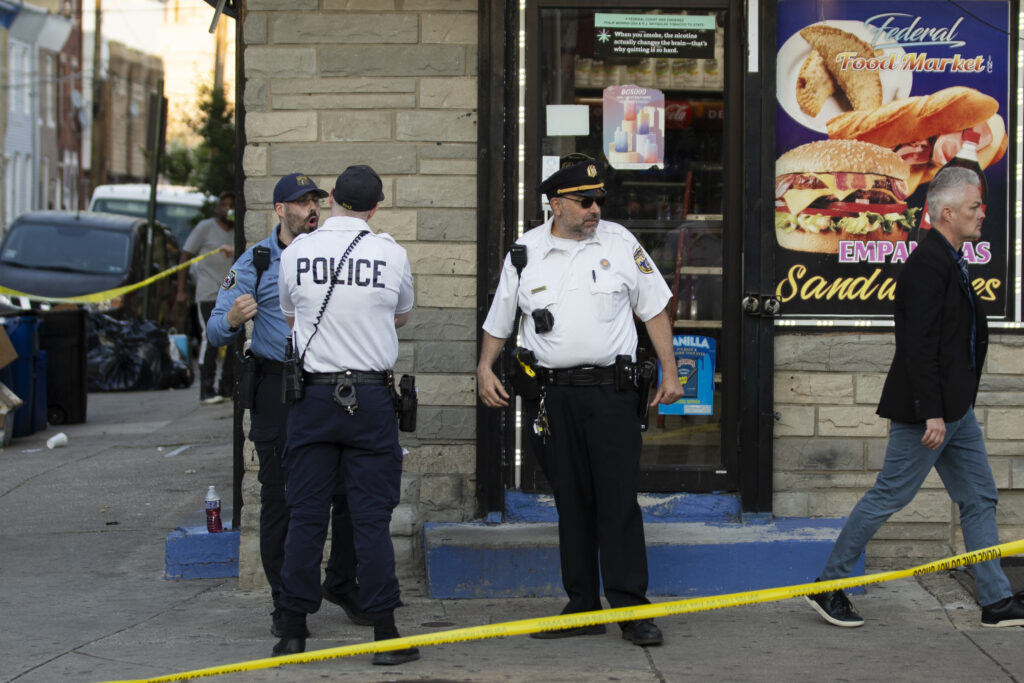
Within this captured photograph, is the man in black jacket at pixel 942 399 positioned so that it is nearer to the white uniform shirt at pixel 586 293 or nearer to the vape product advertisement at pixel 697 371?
the white uniform shirt at pixel 586 293

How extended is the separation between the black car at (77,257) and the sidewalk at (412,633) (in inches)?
373

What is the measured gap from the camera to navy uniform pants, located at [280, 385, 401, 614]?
5.14 m

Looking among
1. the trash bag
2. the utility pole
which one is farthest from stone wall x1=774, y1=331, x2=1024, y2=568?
the utility pole

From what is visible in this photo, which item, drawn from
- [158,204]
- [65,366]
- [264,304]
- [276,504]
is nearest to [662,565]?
[276,504]

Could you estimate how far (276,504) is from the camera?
573cm

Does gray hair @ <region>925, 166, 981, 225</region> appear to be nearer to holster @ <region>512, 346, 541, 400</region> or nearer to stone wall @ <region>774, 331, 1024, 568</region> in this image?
stone wall @ <region>774, 331, 1024, 568</region>

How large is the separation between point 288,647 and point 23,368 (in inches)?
270

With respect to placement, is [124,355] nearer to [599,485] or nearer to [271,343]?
[271,343]

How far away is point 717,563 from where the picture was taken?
20.3ft

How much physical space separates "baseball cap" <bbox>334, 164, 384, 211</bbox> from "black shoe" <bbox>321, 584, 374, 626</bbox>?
1.66 metres

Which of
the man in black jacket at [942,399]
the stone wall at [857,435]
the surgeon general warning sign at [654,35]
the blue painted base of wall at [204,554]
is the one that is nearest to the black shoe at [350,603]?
the blue painted base of wall at [204,554]

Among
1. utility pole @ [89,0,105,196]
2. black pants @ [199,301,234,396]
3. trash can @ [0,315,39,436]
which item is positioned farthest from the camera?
utility pole @ [89,0,105,196]

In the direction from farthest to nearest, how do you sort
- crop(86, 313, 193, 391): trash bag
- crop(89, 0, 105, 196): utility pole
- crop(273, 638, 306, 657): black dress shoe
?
crop(89, 0, 105, 196): utility pole → crop(86, 313, 193, 391): trash bag → crop(273, 638, 306, 657): black dress shoe

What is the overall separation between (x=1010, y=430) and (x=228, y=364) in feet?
25.8
